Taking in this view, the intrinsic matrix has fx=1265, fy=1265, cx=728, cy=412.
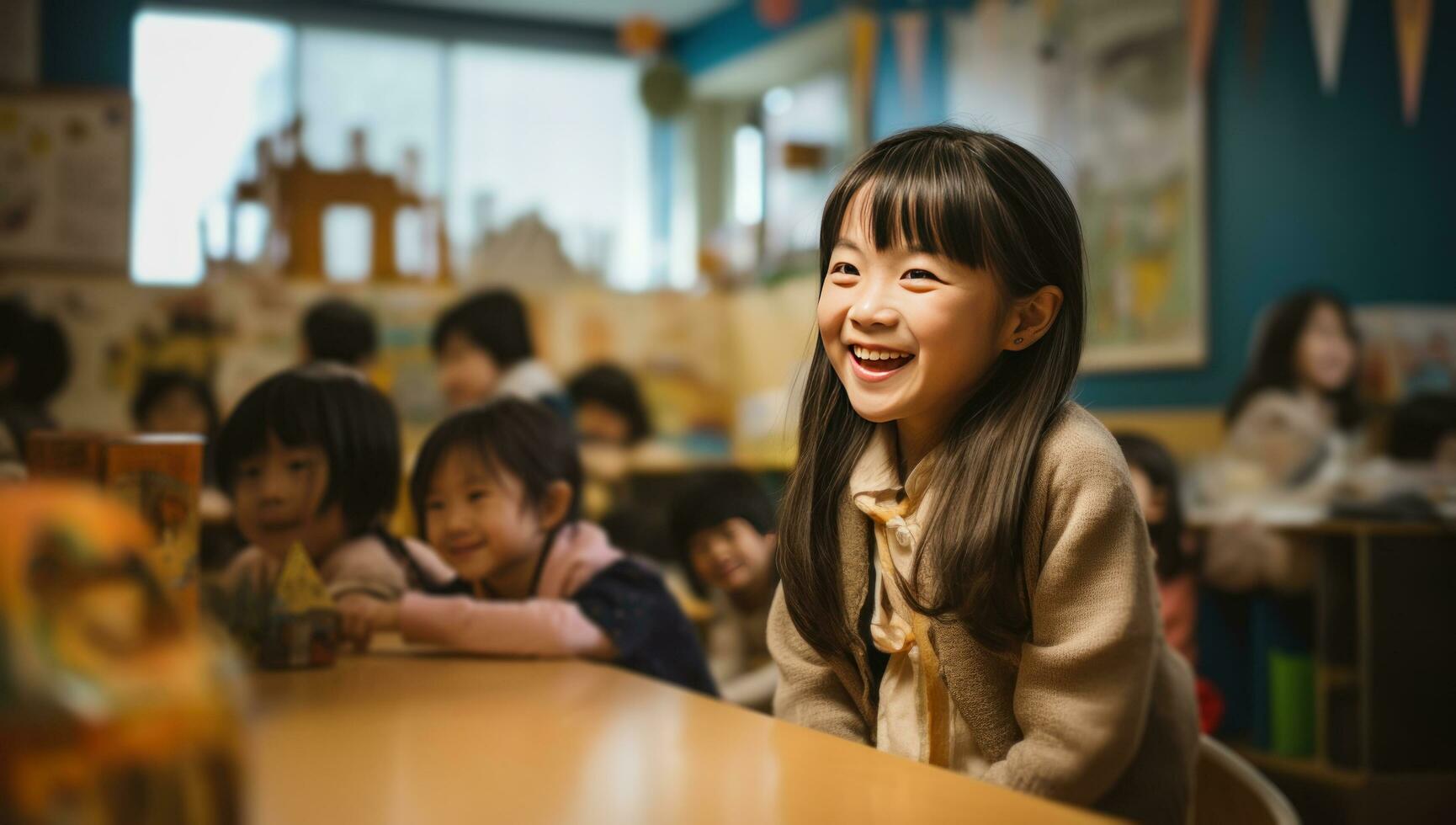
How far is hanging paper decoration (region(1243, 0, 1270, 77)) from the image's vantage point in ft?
12.6

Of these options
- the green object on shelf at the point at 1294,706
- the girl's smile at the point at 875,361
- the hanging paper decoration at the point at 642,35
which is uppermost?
the hanging paper decoration at the point at 642,35

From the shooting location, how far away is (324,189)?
169 inches

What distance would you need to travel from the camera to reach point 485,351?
2.93 m

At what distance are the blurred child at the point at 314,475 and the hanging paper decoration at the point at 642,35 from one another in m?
5.70

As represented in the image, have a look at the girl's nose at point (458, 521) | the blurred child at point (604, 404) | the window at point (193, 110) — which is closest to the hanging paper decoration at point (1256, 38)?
the blurred child at point (604, 404)

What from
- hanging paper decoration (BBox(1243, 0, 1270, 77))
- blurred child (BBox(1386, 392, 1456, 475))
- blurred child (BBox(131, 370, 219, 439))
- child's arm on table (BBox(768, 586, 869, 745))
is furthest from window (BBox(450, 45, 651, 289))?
child's arm on table (BBox(768, 586, 869, 745))

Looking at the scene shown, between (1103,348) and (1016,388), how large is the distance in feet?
12.1

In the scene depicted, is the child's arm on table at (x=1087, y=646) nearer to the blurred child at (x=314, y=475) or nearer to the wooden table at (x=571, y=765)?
the wooden table at (x=571, y=765)

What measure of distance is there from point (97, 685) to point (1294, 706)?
325 centimetres

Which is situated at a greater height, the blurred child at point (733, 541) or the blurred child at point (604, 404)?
the blurred child at point (604, 404)

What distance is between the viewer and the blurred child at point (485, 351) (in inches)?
115

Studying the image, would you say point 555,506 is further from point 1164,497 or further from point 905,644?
point 1164,497

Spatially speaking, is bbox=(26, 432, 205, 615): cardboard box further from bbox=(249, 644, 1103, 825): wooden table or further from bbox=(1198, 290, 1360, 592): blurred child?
bbox=(1198, 290, 1360, 592): blurred child

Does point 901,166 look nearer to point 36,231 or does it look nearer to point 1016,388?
point 1016,388
